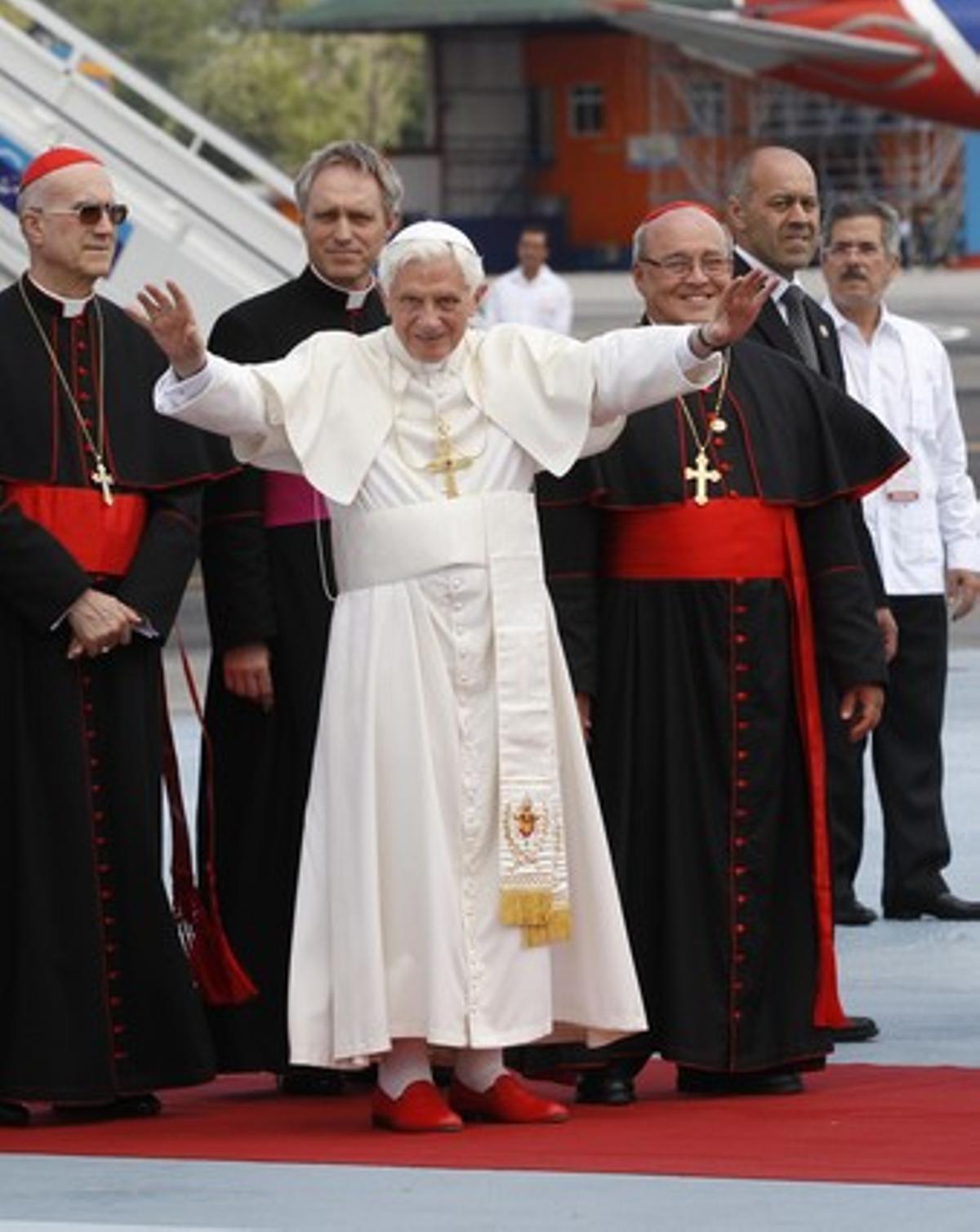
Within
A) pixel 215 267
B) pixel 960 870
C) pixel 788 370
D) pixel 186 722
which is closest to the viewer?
pixel 788 370

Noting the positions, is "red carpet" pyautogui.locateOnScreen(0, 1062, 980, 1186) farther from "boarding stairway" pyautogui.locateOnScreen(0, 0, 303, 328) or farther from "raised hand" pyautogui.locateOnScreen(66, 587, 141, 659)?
"boarding stairway" pyautogui.locateOnScreen(0, 0, 303, 328)

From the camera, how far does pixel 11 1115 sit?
22.6 ft

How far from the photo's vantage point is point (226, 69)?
75.2 meters

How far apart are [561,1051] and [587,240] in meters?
53.5

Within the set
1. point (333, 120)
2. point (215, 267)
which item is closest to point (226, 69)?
point (333, 120)

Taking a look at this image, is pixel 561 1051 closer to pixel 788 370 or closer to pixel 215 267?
pixel 788 370

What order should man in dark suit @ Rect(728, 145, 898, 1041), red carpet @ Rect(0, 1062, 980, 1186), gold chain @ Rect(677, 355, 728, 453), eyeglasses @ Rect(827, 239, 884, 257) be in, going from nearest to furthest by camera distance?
red carpet @ Rect(0, 1062, 980, 1186), gold chain @ Rect(677, 355, 728, 453), man in dark suit @ Rect(728, 145, 898, 1041), eyeglasses @ Rect(827, 239, 884, 257)

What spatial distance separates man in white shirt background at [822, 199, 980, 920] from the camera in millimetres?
9320

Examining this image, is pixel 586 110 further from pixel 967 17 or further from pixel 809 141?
pixel 967 17

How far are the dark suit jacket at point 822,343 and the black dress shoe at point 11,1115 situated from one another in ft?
7.11

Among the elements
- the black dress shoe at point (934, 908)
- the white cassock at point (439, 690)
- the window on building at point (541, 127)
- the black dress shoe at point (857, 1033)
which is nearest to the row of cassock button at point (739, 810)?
the white cassock at point (439, 690)

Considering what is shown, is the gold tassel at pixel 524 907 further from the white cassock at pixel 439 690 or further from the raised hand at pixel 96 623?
the raised hand at pixel 96 623

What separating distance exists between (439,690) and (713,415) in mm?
881

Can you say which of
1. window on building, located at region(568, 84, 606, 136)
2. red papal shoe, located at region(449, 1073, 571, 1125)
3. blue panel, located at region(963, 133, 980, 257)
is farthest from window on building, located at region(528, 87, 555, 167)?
red papal shoe, located at region(449, 1073, 571, 1125)
